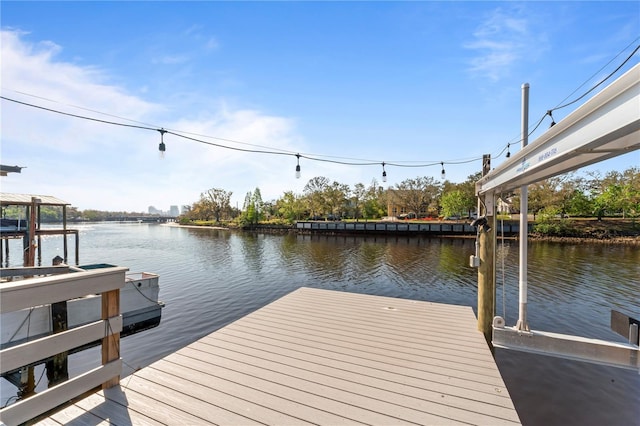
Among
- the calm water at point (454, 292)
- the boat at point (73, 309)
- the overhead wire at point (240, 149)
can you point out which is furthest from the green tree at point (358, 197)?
the boat at point (73, 309)

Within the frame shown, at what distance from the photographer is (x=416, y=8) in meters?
5.89

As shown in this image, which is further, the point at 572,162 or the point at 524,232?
the point at 524,232

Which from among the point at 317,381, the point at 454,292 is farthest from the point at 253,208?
the point at 317,381

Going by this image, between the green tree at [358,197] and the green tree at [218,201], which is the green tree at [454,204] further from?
the green tree at [218,201]

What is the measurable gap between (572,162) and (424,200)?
45.1 meters

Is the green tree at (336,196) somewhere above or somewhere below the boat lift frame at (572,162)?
above

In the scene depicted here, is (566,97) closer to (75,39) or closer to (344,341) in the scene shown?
(344,341)

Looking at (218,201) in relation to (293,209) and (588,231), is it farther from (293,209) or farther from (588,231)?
(588,231)

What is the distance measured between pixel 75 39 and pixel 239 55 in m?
3.26

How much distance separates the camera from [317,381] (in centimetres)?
264

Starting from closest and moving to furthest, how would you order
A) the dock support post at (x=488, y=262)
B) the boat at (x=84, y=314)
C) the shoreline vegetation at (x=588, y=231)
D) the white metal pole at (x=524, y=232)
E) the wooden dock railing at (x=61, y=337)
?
the wooden dock railing at (x=61, y=337) < the white metal pole at (x=524, y=232) < the dock support post at (x=488, y=262) < the boat at (x=84, y=314) < the shoreline vegetation at (x=588, y=231)

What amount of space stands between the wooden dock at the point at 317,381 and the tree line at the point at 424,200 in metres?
A: 27.1

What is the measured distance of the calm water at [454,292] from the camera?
13.8 ft

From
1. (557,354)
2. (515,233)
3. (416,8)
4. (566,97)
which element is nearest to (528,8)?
(416,8)
